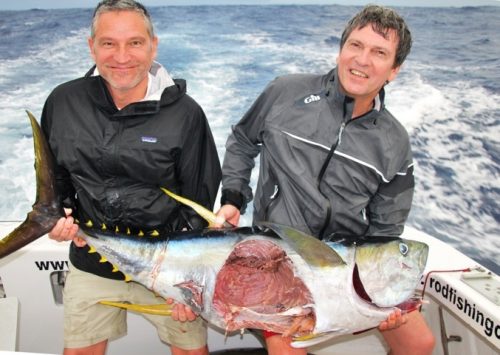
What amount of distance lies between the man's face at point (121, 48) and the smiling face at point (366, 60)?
2.37 ft

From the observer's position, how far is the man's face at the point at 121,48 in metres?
1.75

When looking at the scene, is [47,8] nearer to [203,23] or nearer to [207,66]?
[203,23]

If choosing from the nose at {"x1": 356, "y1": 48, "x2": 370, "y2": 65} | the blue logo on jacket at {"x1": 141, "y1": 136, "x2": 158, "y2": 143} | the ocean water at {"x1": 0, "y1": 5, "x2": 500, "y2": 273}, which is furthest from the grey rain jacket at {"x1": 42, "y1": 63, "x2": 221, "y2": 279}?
the ocean water at {"x1": 0, "y1": 5, "x2": 500, "y2": 273}

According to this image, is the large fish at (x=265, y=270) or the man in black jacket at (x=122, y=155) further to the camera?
the man in black jacket at (x=122, y=155)

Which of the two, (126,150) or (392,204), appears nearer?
(126,150)

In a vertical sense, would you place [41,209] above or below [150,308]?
above

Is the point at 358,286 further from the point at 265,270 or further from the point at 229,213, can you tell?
the point at 229,213

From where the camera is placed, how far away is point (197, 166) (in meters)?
1.93

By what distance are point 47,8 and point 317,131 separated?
6.45 m

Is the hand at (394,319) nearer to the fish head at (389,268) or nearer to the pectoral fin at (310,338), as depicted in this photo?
the fish head at (389,268)

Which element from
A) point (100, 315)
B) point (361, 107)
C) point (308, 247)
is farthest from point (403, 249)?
point (100, 315)

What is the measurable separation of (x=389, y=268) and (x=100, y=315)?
3.77 ft

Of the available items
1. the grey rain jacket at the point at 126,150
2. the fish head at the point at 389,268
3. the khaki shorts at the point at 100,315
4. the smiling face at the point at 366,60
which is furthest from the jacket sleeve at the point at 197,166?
the fish head at the point at 389,268

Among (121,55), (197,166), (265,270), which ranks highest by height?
(121,55)
